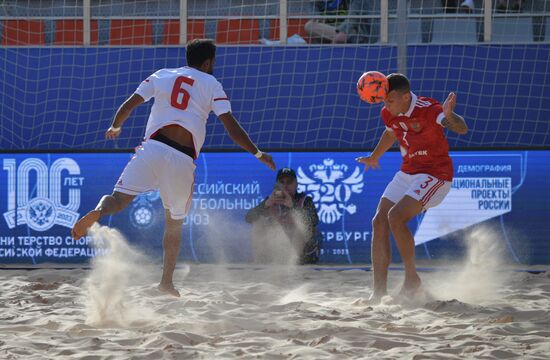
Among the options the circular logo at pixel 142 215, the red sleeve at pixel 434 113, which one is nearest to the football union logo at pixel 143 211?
the circular logo at pixel 142 215

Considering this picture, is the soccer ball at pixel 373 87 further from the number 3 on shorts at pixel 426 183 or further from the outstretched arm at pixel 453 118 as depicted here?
the number 3 on shorts at pixel 426 183

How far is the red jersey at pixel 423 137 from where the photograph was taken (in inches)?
236

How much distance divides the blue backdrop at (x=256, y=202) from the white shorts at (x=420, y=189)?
2939 millimetres

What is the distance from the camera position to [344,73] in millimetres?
10648

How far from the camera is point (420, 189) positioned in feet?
19.8

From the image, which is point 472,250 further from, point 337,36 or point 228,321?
point 228,321

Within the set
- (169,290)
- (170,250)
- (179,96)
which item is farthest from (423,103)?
(169,290)

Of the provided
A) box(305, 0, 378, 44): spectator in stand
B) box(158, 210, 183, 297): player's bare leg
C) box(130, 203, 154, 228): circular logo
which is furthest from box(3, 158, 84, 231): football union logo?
box(158, 210, 183, 297): player's bare leg

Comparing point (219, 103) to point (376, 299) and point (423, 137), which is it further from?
point (376, 299)

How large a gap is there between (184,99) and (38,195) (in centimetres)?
414

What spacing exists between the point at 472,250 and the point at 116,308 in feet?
16.3

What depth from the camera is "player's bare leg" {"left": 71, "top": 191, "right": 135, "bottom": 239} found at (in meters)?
4.98

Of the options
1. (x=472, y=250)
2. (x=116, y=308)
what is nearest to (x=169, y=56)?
(x=472, y=250)

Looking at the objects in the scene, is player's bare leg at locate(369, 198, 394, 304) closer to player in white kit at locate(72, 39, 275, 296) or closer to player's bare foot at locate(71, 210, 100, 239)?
player in white kit at locate(72, 39, 275, 296)
